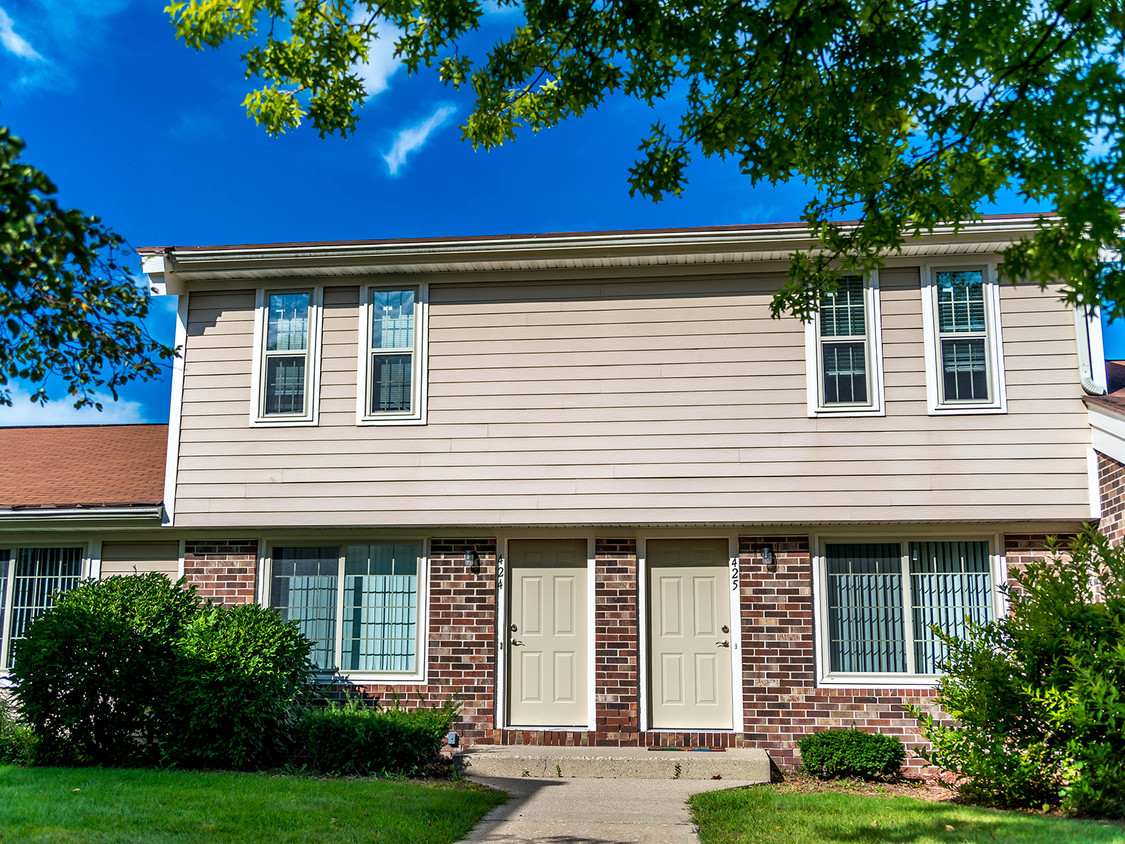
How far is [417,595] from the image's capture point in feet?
38.4

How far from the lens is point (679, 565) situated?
11664 mm

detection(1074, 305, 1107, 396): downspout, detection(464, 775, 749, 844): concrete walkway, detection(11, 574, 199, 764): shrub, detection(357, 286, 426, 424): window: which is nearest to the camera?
detection(464, 775, 749, 844): concrete walkway

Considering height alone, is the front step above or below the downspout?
below

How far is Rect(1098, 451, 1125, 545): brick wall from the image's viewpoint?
10.1m

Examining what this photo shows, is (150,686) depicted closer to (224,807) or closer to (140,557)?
(140,557)

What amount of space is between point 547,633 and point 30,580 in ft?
21.5

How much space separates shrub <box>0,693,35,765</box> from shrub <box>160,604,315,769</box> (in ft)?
4.71

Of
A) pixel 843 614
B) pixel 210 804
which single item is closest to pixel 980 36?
pixel 843 614

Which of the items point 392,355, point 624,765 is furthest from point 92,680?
point 624,765

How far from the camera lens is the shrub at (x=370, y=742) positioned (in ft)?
32.5

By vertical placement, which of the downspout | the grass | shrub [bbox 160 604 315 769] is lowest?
the grass

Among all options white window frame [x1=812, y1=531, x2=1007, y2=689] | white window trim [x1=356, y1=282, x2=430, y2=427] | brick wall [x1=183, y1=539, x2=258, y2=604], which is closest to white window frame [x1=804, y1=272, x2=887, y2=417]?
white window frame [x1=812, y1=531, x2=1007, y2=689]

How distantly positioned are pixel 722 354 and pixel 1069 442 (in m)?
3.82

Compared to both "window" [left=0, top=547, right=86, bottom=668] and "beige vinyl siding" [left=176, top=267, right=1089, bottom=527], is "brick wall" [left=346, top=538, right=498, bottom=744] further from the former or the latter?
"window" [left=0, top=547, right=86, bottom=668]
